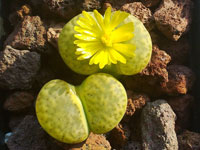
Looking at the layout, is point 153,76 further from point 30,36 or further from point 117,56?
point 30,36

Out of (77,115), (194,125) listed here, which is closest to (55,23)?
(77,115)

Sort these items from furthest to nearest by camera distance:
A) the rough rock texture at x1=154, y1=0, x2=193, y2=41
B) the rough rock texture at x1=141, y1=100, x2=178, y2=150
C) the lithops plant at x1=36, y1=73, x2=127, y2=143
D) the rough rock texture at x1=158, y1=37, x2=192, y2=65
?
the rough rock texture at x1=158, y1=37, x2=192, y2=65 < the rough rock texture at x1=154, y1=0, x2=193, y2=41 < the rough rock texture at x1=141, y1=100, x2=178, y2=150 < the lithops plant at x1=36, y1=73, x2=127, y2=143

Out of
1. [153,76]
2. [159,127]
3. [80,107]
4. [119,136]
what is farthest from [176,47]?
[80,107]

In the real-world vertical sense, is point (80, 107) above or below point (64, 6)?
below

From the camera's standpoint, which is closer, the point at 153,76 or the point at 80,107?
the point at 80,107

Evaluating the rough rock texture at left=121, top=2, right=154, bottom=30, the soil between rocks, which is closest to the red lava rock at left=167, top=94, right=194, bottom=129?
the soil between rocks

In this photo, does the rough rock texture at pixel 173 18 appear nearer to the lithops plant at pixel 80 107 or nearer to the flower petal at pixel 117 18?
the flower petal at pixel 117 18

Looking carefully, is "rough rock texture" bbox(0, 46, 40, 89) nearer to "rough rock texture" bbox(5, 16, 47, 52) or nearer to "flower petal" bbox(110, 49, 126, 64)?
"rough rock texture" bbox(5, 16, 47, 52)
